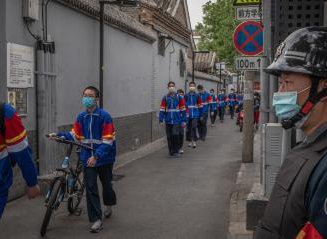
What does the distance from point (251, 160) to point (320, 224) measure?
451 inches

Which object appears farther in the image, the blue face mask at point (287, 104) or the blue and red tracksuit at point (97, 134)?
the blue and red tracksuit at point (97, 134)

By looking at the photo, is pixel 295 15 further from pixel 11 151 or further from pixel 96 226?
pixel 96 226

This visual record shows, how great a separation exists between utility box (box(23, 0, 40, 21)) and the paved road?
2.95m

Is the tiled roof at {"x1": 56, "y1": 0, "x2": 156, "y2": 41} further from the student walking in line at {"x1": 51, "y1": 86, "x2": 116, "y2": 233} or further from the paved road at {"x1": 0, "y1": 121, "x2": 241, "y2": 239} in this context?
the student walking in line at {"x1": 51, "y1": 86, "x2": 116, "y2": 233}

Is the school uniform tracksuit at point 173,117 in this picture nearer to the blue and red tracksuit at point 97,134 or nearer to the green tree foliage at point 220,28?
the blue and red tracksuit at point 97,134

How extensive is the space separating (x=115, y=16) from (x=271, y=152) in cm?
918

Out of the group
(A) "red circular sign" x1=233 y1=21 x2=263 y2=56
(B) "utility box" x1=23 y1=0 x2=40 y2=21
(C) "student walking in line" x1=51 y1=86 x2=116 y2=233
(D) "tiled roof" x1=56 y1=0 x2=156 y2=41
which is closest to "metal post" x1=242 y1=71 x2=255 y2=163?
(A) "red circular sign" x1=233 y1=21 x2=263 y2=56

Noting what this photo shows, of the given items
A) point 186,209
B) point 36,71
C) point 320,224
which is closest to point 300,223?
point 320,224

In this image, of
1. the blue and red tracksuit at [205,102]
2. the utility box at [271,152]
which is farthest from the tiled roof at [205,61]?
the utility box at [271,152]

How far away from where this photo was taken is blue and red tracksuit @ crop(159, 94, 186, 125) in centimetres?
1566

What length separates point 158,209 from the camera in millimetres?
8547

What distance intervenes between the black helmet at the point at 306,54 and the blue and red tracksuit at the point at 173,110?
522 inches

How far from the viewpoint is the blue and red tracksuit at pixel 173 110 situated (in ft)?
51.4

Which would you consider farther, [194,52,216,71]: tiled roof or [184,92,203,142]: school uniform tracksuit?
[194,52,216,71]: tiled roof
